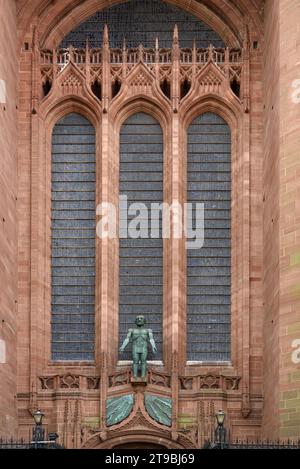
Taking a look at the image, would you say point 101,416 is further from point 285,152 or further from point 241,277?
point 285,152

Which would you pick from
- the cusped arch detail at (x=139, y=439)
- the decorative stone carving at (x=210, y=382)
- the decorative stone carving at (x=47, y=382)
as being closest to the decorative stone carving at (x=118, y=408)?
the cusped arch detail at (x=139, y=439)

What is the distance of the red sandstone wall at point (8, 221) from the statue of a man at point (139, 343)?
2908mm

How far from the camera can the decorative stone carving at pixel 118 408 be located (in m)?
39.1

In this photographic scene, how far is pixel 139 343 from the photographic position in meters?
39.4

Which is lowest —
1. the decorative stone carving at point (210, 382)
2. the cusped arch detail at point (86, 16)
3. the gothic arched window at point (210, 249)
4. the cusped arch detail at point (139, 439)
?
the cusped arch detail at point (139, 439)

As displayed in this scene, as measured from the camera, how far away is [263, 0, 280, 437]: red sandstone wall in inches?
1490

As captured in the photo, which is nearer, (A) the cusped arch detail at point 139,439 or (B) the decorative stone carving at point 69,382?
(A) the cusped arch detail at point 139,439

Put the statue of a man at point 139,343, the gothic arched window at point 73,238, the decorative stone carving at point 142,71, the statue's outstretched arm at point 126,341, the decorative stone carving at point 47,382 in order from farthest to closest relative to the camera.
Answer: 1. the decorative stone carving at point 142,71
2. the gothic arched window at point 73,238
3. the decorative stone carving at point 47,382
4. the statue's outstretched arm at point 126,341
5. the statue of a man at point 139,343

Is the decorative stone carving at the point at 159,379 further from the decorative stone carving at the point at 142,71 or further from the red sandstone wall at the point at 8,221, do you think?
the decorative stone carving at the point at 142,71

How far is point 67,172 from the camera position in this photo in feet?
137

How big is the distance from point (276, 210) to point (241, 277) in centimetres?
287

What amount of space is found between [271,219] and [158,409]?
5460 millimetres

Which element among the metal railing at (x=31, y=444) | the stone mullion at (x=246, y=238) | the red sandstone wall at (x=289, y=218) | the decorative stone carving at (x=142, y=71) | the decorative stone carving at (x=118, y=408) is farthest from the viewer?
the decorative stone carving at (x=142, y=71)
